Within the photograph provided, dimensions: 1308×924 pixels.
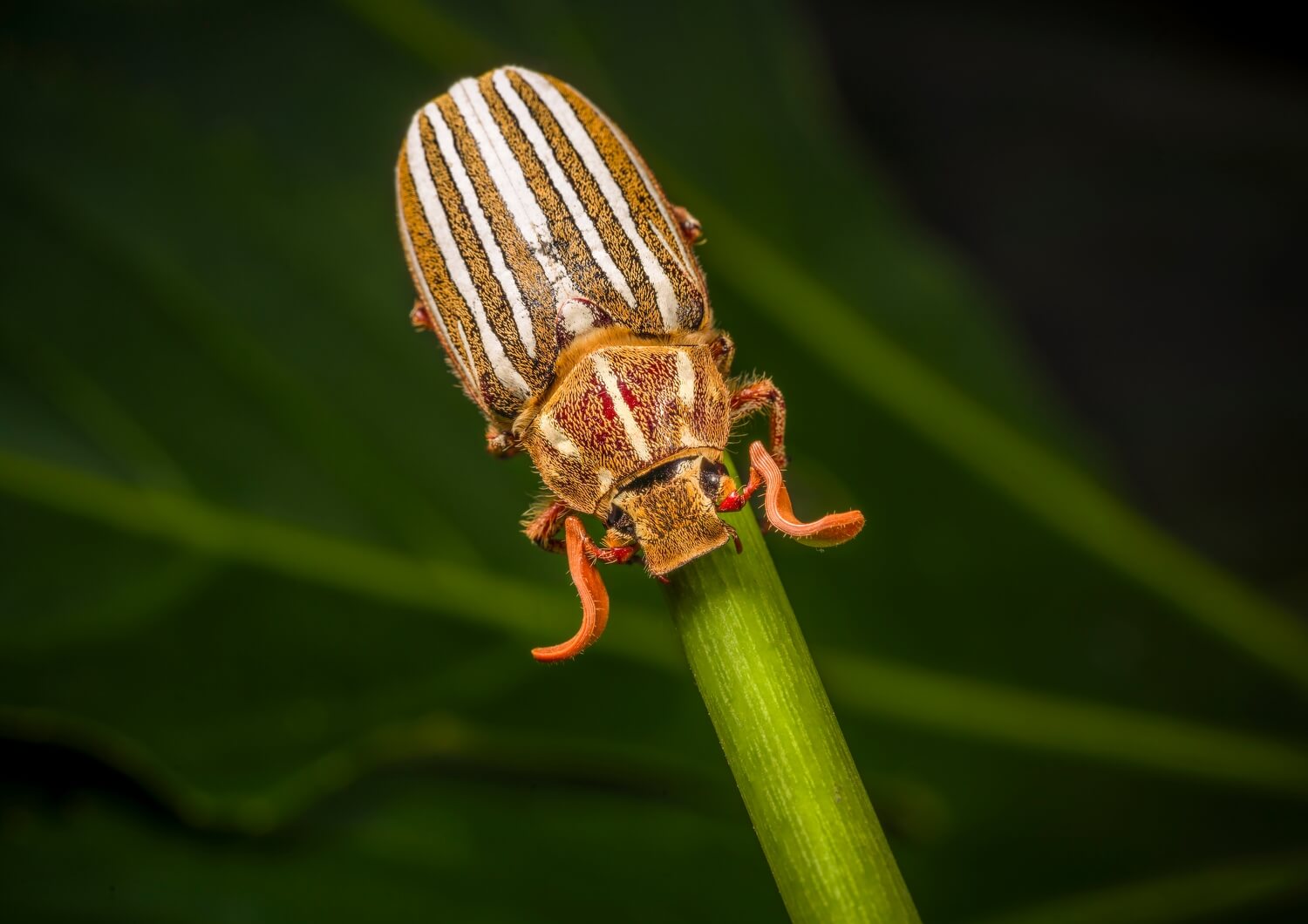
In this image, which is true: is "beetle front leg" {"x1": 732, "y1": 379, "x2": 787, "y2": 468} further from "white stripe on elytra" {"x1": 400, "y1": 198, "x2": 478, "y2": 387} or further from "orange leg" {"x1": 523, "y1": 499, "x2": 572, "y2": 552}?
"white stripe on elytra" {"x1": 400, "y1": 198, "x2": 478, "y2": 387}

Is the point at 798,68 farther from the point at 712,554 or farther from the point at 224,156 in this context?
the point at 712,554

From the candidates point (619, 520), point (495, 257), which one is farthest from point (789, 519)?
point (495, 257)

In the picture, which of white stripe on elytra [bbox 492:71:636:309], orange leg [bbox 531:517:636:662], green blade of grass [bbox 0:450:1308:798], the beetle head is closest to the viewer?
the beetle head

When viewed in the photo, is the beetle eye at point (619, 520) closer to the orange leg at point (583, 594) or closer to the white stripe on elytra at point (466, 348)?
the orange leg at point (583, 594)

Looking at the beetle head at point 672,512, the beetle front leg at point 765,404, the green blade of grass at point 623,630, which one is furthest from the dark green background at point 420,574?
the beetle head at point 672,512

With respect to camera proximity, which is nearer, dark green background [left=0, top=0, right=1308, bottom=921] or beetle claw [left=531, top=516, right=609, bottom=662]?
beetle claw [left=531, top=516, right=609, bottom=662]

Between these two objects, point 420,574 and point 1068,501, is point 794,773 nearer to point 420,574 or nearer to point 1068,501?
point 420,574

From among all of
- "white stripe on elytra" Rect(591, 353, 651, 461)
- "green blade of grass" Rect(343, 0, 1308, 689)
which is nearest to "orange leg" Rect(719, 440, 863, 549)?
"white stripe on elytra" Rect(591, 353, 651, 461)
